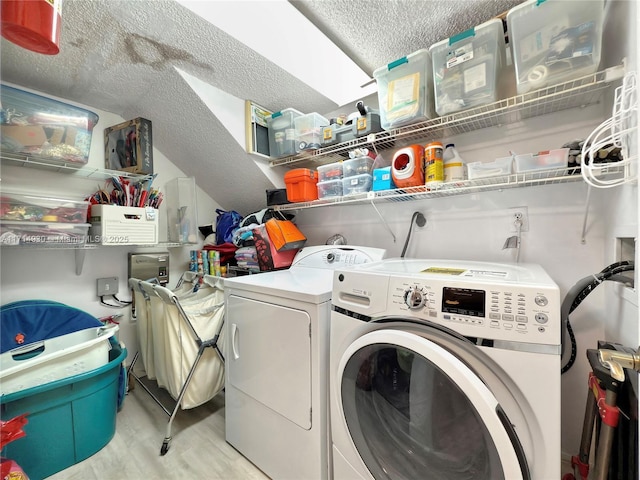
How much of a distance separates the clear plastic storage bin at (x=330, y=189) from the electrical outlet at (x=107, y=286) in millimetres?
1758

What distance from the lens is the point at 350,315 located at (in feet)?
3.17

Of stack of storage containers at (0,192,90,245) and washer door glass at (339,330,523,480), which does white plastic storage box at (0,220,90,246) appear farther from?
washer door glass at (339,330,523,480)

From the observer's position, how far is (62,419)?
135 centimetres

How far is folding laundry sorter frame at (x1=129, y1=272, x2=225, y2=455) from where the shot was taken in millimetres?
1519

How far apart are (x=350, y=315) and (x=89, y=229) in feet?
6.16

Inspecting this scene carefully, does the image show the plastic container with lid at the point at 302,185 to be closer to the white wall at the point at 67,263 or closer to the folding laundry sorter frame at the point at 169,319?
the folding laundry sorter frame at the point at 169,319

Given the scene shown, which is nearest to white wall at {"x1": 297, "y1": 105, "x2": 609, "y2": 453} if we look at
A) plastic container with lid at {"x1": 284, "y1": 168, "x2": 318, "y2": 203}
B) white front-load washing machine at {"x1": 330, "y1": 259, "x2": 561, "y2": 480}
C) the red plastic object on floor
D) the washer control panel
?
white front-load washing machine at {"x1": 330, "y1": 259, "x2": 561, "y2": 480}

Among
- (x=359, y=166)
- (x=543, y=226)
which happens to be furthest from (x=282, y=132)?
(x=543, y=226)

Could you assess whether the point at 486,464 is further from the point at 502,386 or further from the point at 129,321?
the point at 129,321

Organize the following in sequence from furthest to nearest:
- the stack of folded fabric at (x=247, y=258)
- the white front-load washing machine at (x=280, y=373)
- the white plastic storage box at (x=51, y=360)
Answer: the stack of folded fabric at (x=247, y=258) → the white plastic storage box at (x=51, y=360) → the white front-load washing machine at (x=280, y=373)

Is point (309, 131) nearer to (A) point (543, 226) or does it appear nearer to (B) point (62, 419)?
(A) point (543, 226)

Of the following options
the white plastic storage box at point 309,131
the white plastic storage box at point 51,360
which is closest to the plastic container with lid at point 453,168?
the white plastic storage box at point 309,131

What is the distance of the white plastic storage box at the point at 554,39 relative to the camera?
896mm

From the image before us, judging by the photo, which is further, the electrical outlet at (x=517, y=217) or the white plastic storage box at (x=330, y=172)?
the white plastic storage box at (x=330, y=172)
